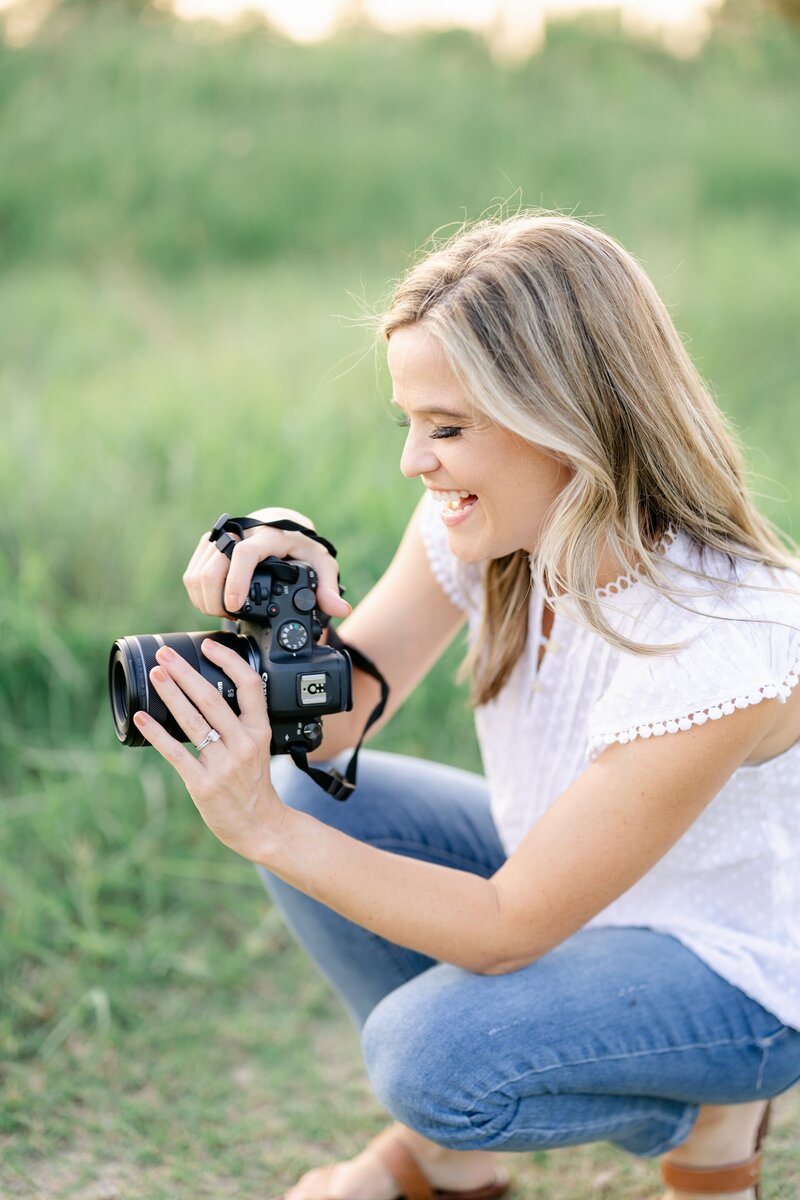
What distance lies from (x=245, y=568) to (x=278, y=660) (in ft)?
0.37

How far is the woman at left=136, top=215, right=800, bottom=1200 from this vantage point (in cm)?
135

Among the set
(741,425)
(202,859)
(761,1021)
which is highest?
(741,425)

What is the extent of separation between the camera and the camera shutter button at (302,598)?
4.63 feet

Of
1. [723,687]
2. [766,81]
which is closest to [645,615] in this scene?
[723,687]

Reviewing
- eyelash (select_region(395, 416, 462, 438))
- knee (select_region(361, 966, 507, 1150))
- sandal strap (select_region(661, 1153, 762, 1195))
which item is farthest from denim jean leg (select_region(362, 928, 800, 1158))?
eyelash (select_region(395, 416, 462, 438))

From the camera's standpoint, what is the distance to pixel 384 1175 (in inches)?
65.9

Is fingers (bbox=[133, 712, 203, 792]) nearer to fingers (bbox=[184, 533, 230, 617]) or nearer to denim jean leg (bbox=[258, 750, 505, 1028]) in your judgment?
fingers (bbox=[184, 533, 230, 617])

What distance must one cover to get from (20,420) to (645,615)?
228 cm

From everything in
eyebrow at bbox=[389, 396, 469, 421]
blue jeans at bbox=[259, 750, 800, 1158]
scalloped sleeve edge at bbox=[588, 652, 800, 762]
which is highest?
eyebrow at bbox=[389, 396, 469, 421]

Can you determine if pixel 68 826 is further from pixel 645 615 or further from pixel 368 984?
pixel 645 615

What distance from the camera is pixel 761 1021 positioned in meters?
1.49

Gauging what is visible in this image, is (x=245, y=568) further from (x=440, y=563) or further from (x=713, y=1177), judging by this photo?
(x=713, y=1177)

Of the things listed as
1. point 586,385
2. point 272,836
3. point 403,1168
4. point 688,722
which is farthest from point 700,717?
point 403,1168

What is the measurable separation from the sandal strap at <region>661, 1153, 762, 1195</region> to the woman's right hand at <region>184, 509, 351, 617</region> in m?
0.83
